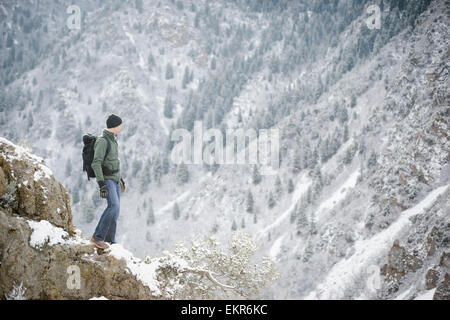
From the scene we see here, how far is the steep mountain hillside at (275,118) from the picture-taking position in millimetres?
39750

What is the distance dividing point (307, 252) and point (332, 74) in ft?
197

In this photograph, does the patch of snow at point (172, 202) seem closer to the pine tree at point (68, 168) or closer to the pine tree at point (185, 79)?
the pine tree at point (68, 168)

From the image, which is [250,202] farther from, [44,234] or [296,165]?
[44,234]

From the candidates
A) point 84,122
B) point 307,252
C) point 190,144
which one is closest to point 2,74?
point 84,122

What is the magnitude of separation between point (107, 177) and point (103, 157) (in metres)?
0.46

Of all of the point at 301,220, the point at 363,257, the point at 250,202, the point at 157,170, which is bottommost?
the point at 157,170

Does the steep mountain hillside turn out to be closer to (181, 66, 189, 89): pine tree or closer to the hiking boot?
(181, 66, 189, 89): pine tree

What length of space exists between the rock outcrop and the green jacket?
1055 millimetres

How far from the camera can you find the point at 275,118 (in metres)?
94.4

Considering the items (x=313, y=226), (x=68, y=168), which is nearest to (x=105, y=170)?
(x=313, y=226)

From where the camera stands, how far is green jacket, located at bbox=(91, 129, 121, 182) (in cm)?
686

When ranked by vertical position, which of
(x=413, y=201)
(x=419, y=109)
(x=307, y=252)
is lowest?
(x=307, y=252)

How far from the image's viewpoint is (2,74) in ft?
430
